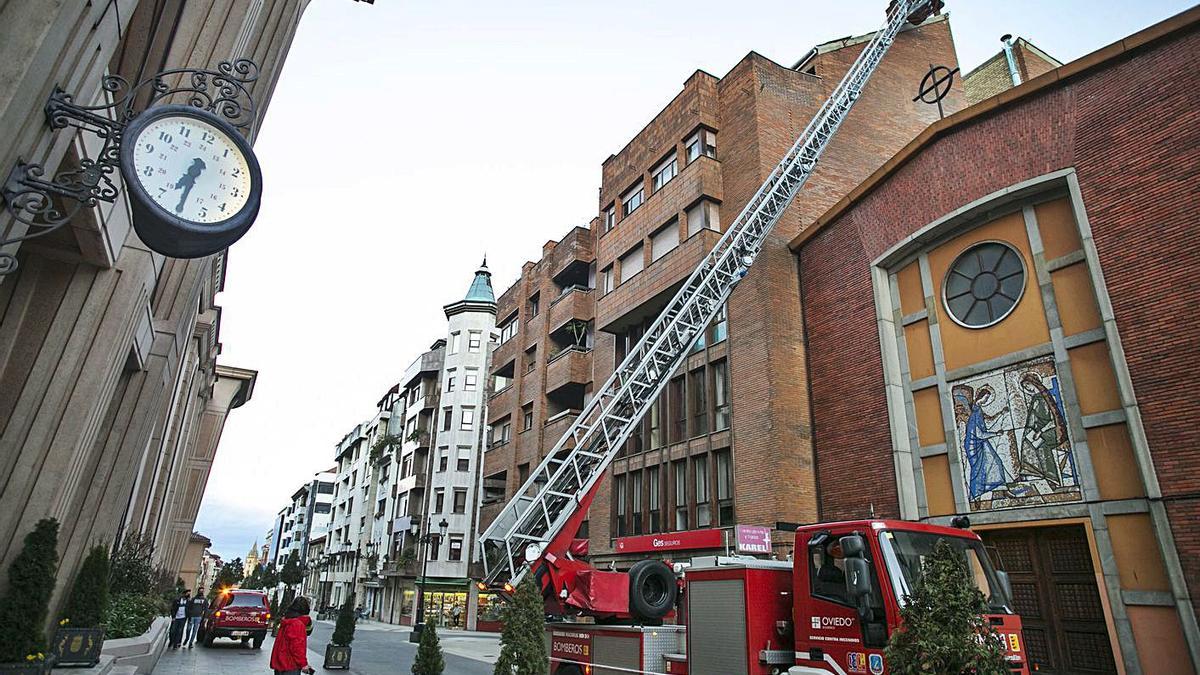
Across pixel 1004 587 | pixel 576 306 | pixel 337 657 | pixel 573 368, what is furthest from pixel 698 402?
pixel 1004 587

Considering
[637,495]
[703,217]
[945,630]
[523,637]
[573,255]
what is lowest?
[523,637]

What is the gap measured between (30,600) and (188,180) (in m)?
6.32

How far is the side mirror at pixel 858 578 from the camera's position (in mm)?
7355

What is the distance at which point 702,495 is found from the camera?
23.3 meters

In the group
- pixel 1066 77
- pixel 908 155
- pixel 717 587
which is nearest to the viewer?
pixel 717 587

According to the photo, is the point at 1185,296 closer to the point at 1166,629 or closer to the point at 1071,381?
the point at 1071,381

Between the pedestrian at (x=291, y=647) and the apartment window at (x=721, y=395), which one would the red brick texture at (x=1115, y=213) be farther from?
the pedestrian at (x=291, y=647)

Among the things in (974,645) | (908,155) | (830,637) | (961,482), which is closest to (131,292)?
(830,637)

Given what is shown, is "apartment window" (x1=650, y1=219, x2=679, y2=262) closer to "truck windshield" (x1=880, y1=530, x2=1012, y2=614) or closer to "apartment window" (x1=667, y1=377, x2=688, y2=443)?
"apartment window" (x1=667, y1=377, x2=688, y2=443)

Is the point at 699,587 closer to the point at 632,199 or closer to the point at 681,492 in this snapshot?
the point at 681,492

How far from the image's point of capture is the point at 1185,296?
40.9 ft

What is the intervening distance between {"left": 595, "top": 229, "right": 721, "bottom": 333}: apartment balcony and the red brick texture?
593cm

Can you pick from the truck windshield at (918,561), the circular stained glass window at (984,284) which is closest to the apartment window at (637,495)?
the circular stained glass window at (984,284)

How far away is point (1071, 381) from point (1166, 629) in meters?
4.68
